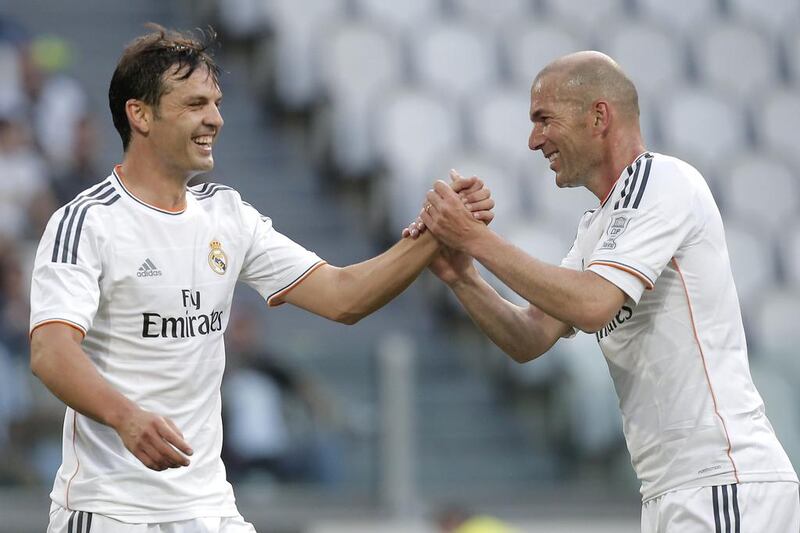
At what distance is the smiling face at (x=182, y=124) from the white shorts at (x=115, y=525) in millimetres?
1080

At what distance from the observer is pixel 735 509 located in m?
4.21

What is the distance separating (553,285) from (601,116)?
68 cm

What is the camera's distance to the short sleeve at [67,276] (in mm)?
3973

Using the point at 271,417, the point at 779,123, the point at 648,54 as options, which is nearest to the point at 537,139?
the point at 271,417

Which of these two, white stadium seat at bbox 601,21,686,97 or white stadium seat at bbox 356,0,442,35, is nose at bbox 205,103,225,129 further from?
white stadium seat at bbox 601,21,686,97

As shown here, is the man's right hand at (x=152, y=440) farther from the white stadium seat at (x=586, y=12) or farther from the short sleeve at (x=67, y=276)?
the white stadium seat at (x=586, y=12)

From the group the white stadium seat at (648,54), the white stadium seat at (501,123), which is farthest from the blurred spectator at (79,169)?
the white stadium seat at (648,54)

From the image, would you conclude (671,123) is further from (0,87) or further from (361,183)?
(0,87)

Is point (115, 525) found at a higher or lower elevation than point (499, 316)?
lower

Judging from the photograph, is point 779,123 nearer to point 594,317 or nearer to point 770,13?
point 770,13

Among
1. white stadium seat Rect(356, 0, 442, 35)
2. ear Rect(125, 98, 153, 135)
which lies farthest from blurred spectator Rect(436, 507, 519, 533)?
white stadium seat Rect(356, 0, 442, 35)

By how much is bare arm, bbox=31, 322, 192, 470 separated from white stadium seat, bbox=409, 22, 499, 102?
7.99 meters

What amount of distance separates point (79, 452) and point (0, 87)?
675 centimetres

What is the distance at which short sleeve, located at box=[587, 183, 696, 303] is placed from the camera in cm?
428
